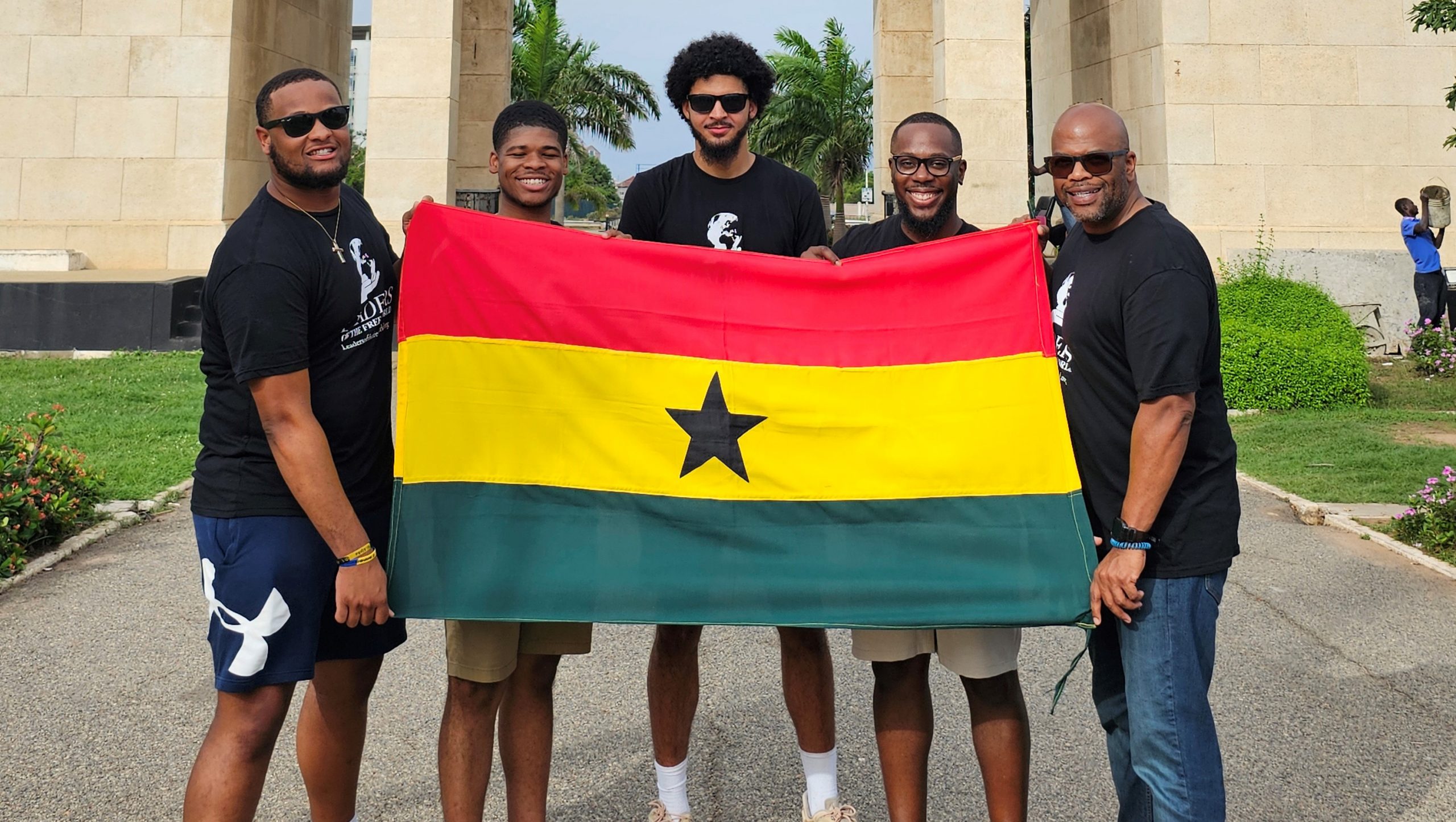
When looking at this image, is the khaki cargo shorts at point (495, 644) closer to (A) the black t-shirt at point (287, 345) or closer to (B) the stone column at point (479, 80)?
(A) the black t-shirt at point (287, 345)

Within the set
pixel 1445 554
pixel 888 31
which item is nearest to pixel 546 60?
pixel 888 31

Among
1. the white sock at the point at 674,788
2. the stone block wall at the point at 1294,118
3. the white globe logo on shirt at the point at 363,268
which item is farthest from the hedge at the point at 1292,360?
the white globe logo on shirt at the point at 363,268

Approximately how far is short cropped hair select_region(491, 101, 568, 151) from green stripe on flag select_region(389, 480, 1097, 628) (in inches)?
44.3

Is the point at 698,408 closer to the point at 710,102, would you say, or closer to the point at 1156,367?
the point at 710,102

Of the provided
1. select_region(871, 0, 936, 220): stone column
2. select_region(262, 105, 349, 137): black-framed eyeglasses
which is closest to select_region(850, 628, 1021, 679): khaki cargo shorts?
select_region(262, 105, 349, 137): black-framed eyeglasses

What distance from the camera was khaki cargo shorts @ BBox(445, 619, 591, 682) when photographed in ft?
10.9

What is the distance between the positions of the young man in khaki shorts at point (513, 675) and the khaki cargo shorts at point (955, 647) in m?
0.89

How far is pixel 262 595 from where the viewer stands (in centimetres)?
299

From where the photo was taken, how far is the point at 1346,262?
1605 cm

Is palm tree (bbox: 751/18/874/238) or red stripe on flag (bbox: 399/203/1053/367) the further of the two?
palm tree (bbox: 751/18/874/238)

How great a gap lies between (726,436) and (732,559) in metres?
0.39

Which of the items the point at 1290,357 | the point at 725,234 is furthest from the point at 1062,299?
the point at 1290,357

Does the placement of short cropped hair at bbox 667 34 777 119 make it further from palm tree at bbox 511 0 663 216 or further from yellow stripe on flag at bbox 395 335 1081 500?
palm tree at bbox 511 0 663 216

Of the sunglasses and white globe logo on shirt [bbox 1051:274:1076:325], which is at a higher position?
the sunglasses
